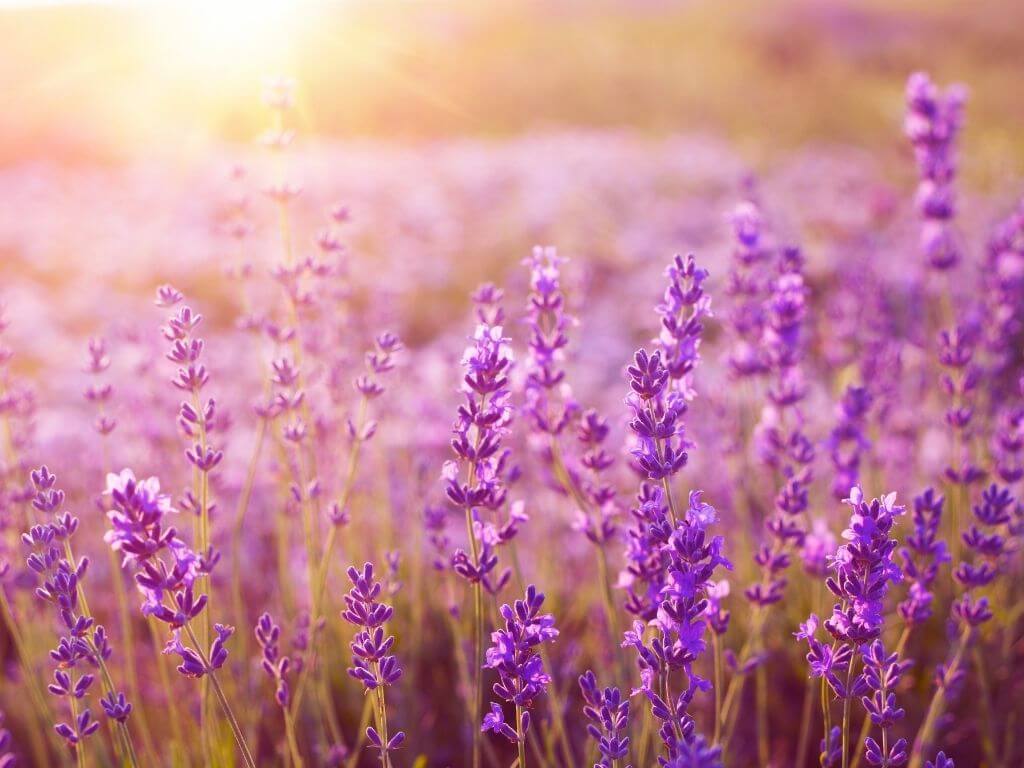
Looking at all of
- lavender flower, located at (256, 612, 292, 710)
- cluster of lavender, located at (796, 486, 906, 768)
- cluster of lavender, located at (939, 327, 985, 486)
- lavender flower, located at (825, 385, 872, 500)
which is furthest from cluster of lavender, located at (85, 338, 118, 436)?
cluster of lavender, located at (939, 327, 985, 486)

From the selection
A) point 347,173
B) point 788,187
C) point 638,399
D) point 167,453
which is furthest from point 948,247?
point 347,173

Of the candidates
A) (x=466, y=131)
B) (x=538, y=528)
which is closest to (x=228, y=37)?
(x=466, y=131)

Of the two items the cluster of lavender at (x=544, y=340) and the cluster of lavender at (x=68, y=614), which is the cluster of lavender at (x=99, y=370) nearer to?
the cluster of lavender at (x=68, y=614)

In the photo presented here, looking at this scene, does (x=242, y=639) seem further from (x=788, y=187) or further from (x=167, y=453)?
(x=788, y=187)

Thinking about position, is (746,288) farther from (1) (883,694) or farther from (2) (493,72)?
(2) (493,72)

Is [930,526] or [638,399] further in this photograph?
[930,526]

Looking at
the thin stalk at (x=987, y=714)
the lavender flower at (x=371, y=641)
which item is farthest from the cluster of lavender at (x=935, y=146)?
the lavender flower at (x=371, y=641)
